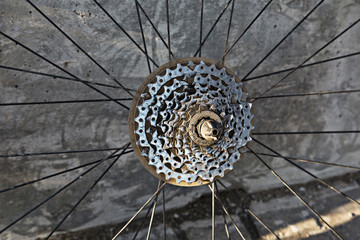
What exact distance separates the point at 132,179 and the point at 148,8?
0.87 m

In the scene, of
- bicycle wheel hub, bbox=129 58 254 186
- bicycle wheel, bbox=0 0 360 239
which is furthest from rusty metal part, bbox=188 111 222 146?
bicycle wheel, bbox=0 0 360 239

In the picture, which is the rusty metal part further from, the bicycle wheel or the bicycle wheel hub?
the bicycle wheel

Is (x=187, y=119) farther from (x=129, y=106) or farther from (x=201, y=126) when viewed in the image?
(x=129, y=106)

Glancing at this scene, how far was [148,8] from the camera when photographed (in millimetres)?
1344

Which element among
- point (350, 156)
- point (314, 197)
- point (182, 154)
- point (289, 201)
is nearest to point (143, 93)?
point (182, 154)

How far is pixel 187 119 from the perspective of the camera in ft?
2.69

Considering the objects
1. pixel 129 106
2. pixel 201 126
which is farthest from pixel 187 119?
pixel 129 106

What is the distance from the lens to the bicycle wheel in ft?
4.30

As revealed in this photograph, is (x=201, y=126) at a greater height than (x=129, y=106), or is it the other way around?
(x=129, y=106)

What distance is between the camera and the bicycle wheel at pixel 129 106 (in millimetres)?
1312

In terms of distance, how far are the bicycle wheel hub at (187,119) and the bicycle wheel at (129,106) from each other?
0.33m

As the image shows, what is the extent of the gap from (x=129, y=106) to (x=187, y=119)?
700 millimetres

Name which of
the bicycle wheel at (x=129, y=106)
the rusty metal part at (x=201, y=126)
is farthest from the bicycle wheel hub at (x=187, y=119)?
the bicycle wheel at (x=129, y=106)

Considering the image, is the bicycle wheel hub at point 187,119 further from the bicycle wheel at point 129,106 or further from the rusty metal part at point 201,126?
the bicycle wheel at point 129,106
